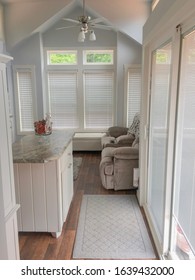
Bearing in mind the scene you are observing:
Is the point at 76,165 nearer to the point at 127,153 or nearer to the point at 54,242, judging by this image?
the point at 127,153

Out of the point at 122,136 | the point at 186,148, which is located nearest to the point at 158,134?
the point at 186,148

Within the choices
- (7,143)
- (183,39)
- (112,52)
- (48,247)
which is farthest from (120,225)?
(112,52)

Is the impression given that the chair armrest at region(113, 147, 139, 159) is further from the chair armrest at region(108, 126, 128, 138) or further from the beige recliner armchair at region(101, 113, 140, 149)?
the chair armrest at region(108, 126, 128, 138)

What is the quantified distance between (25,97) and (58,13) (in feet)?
7.18

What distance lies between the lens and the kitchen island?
249cm

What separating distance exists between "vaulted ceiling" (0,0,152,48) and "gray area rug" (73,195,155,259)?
372cm

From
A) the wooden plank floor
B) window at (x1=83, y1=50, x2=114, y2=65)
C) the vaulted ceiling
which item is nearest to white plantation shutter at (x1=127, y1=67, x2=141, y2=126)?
window at (x1=83, y1=50, x2=114, y2=65)

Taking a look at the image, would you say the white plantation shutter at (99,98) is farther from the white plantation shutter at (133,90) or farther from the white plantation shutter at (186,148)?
the white plantation shutter at (186,148)

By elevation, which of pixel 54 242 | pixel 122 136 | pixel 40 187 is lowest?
pixel 54 242

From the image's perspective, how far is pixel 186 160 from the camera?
179 cm

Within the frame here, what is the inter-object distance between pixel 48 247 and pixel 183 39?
7.74ft

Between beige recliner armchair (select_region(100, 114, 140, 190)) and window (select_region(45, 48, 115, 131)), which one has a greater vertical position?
window (select_region(45, 48, 115, 131))
